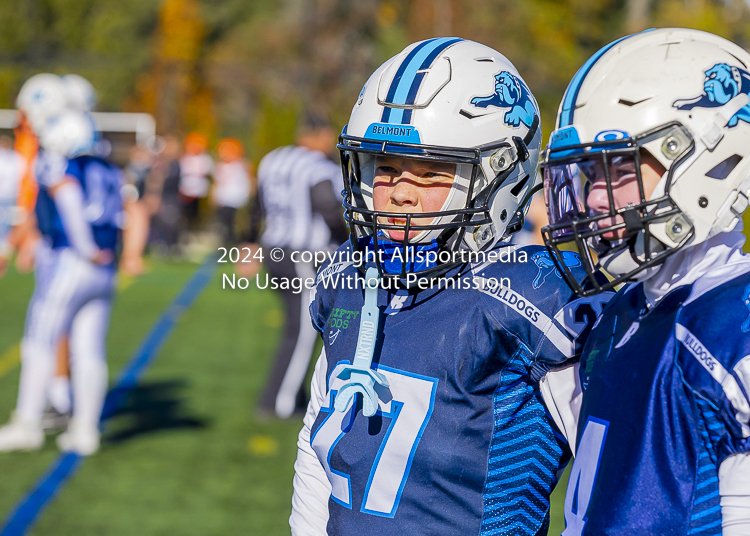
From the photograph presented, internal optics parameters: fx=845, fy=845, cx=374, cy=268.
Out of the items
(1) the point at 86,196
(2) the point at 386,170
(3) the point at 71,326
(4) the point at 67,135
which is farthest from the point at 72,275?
(2) the point at 386,170

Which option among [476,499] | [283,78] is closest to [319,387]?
[476,499]

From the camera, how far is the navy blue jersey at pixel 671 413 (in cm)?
Answer: 129

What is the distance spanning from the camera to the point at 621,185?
4.79 feet

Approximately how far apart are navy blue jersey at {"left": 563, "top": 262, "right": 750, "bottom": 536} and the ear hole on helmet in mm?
158

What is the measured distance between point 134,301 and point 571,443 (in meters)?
8.73

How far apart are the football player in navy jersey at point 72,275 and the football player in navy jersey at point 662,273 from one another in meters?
3.68

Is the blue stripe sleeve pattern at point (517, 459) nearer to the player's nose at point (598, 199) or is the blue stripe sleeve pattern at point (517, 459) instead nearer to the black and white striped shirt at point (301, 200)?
the player's nose at point (598, 199)

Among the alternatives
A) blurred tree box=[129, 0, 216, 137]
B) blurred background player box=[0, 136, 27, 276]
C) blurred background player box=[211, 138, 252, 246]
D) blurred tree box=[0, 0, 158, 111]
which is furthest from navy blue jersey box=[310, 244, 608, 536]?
blurred tree box=[0, 0, 158, 111]

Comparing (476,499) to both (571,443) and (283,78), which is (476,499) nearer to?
(571,443)

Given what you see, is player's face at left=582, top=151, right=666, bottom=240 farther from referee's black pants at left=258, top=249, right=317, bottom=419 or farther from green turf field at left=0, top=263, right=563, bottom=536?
referee's black pants at left=258, top=249, right=317, bottom=419

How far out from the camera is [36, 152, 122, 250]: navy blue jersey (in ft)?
15.3

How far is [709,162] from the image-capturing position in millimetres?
1418

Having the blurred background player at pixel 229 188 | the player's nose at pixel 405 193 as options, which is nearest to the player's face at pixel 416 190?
the player's nose at pixel 405 193

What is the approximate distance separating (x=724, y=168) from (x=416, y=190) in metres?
0.65
